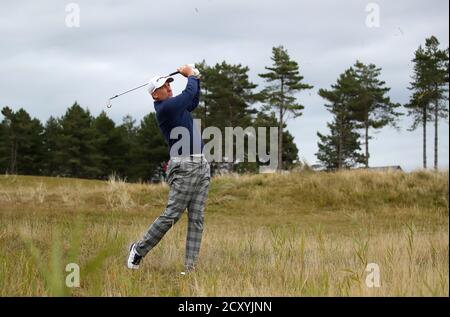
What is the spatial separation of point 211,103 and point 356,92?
13.1m

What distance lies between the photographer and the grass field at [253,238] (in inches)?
150

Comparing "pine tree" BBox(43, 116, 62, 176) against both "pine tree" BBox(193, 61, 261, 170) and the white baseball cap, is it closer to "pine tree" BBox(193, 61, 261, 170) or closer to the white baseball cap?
"pine tree" BBox(193, 61, 261, 170)

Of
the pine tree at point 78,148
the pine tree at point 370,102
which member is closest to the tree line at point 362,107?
the pine tree at point 370,102

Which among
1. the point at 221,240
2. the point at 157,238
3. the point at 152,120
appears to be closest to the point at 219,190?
the point at 221,240

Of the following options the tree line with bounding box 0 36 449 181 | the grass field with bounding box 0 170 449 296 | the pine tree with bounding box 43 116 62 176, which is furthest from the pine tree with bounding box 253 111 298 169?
the pine tree with bounding box 43 116 62 176

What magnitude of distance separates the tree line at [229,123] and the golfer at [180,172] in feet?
104

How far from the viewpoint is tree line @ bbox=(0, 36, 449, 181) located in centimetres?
4453

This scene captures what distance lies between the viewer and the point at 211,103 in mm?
47625

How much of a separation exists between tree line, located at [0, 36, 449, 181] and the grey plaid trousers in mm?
31779

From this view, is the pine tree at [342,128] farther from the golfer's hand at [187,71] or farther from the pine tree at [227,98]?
the golfer's hand at [187,71]

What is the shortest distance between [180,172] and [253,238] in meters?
2.67

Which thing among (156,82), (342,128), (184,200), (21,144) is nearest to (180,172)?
(184,200)

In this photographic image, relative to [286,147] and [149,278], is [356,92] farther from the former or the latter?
[149,278]

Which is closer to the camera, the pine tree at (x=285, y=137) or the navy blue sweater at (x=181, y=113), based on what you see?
the navy blue sweater at (x=181, y=113)
